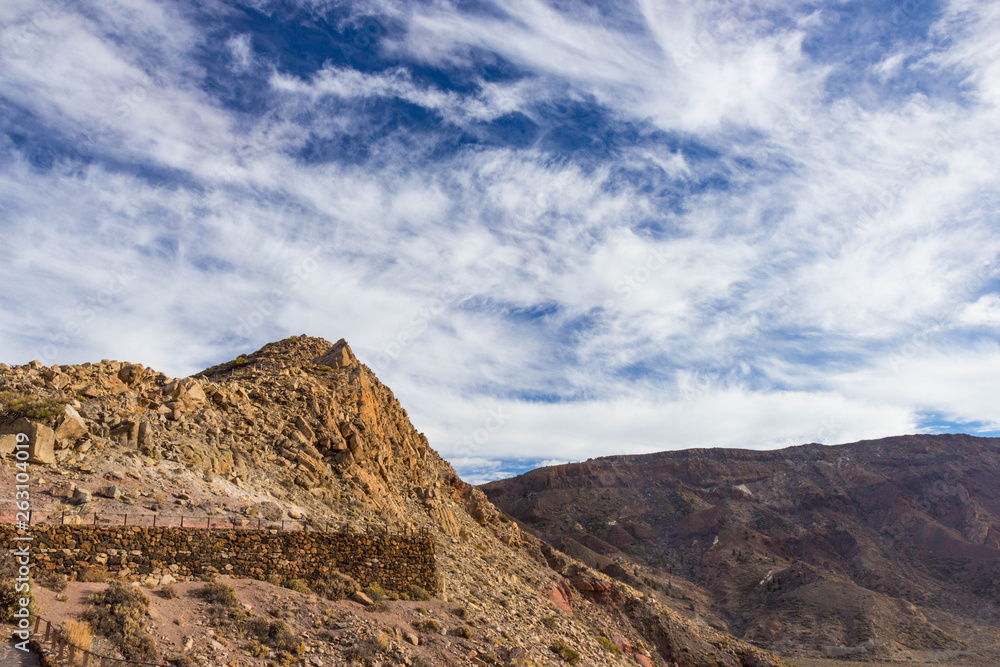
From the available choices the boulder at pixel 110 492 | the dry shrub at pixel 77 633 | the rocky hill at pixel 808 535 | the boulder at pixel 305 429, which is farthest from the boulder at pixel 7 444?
the rocky hill at pixel 808 535

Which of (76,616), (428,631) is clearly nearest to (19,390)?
(76,616)

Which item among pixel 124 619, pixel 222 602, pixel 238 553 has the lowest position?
pixel 124 619

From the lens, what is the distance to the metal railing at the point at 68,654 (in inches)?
382

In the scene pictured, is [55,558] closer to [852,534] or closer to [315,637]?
[315,637]

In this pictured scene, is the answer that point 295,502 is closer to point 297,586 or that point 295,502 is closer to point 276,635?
point 297,586

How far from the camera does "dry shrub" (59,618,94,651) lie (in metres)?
10.4

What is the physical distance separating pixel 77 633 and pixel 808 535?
3837 inches

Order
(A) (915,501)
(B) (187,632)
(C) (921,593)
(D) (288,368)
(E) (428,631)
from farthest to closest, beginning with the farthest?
(A) (915,501) → (C) (921,593) → (D) (288,368) → (E) (428,631) → (B) (187,632)

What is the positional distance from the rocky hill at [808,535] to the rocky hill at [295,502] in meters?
28.9

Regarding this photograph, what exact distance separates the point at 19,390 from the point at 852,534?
101 metres

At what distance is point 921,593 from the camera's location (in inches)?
3019

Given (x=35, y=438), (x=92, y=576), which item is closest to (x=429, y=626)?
(x=92, y=576)

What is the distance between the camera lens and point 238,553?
15.8m

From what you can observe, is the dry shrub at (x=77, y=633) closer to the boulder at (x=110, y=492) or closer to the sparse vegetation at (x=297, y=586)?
the boulder at (x=110, y=492)
